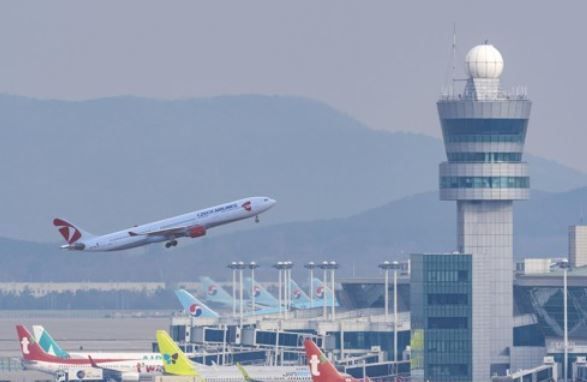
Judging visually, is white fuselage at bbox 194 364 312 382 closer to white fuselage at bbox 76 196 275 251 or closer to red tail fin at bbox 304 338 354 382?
white fuselage at bbox 76 196 275 251

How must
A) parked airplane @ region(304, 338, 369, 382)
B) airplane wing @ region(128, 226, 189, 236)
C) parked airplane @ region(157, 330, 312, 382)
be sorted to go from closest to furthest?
parked airplane @ region(304, 338, 369, 382) < airplane wing @ region(128, 226, 189, 236) < parked airplane @ region(157, 330, 312, 382)

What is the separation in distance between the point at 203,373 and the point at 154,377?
6094 millimetres

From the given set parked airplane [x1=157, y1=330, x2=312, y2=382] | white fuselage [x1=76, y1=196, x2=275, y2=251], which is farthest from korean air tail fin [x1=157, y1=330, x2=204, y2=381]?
white fuselage [x1=76, y1=196, x2=275, y2=251]

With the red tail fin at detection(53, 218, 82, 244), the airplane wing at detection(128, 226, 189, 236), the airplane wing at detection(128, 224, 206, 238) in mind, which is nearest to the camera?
the airplane wing at detection(128, 224, 206, 238)

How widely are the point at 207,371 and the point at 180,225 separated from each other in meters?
26.2

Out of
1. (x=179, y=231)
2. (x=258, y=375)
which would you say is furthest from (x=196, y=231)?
(x=258, y=375)

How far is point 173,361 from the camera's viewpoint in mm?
190875

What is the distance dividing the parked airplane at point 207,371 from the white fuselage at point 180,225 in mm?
17587

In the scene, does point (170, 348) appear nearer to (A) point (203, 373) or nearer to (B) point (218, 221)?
(A) point (203, 373)

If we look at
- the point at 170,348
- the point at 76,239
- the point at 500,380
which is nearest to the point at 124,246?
the point at 76,239

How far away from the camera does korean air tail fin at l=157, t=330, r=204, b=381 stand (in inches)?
7470

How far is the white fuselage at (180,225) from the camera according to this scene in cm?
17225

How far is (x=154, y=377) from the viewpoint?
198 m

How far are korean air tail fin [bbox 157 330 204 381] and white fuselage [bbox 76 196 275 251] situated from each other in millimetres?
17353
